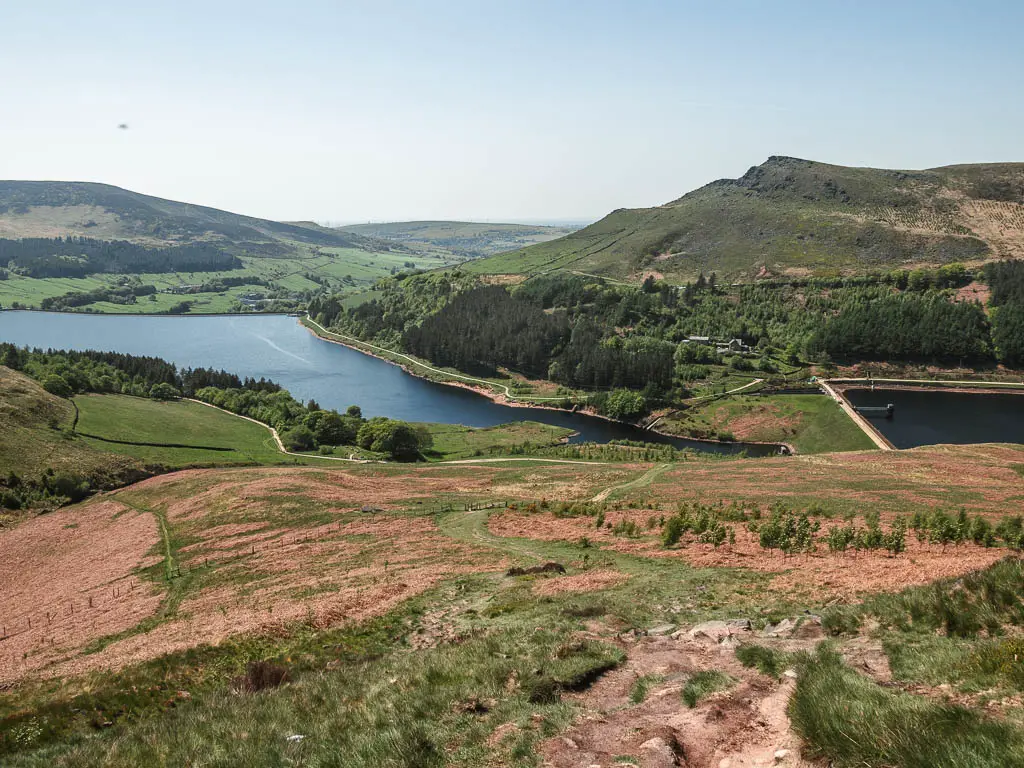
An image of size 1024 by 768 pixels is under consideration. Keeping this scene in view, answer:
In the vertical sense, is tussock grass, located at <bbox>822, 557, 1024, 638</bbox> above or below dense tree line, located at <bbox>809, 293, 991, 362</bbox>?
below

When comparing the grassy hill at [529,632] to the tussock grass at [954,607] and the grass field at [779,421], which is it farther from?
the grass field at [779,421]

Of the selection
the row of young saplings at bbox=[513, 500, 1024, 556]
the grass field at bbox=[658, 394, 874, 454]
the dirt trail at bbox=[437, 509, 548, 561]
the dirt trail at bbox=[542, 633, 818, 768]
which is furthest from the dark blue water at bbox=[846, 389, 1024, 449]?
the dirt trail at bbox=[542, 633, 818, 768]

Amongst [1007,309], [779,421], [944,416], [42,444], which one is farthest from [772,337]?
[42,444]

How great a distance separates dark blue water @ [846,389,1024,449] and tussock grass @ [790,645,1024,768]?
113 m

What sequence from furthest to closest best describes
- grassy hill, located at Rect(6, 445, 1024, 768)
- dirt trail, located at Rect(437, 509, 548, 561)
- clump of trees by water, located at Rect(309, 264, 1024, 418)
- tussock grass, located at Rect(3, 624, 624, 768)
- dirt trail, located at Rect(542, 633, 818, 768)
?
clump of trees by water, located at Rect(309, 264, 1024, 418), dirt trail, located at Rect(437, 509, 548, 561), tussock grass, located at Rect(3, 624, 624, 768), grassy hill, located at Rect(6, 445, 1024, 768), dirt trail, located at Rect(542, 633, 818, 768)

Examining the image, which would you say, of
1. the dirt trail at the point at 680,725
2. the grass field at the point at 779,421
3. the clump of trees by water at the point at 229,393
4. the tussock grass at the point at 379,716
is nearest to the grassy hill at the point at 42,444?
the clump of trees by water at the point at 229,393

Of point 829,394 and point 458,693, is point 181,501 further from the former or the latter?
point 829,394

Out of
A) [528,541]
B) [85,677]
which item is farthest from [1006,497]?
[85,677]

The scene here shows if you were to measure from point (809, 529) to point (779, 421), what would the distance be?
95260 millimetres

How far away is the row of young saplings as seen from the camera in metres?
31.4

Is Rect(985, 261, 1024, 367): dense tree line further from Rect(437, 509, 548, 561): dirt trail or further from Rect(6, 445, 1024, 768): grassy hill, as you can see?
Rect(437, 509, 548, 561): dirt trail

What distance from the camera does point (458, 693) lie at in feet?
53.0

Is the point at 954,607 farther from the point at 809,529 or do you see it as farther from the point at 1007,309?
the point at 1007,309

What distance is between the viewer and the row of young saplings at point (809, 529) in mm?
31375
